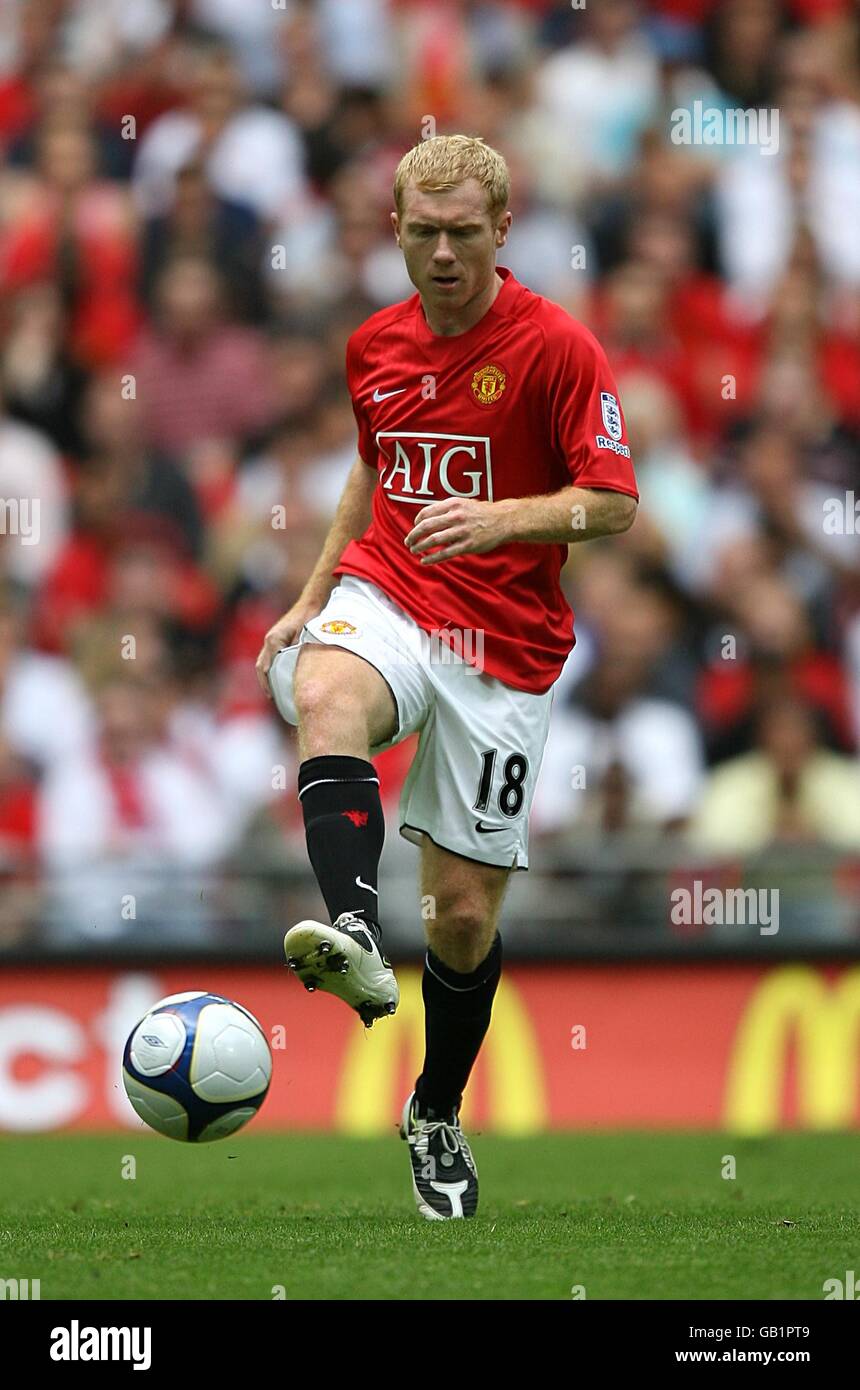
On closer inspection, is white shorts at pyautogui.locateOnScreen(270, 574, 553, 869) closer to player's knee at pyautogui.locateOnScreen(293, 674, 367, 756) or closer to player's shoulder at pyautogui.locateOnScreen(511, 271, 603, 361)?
player's knee at pyautogui.locateOnScreen(293, 674, 367, 756)

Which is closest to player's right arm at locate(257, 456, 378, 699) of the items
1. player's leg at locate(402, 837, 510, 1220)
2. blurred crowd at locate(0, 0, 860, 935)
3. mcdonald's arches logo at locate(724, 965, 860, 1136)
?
player's leg at locate(402, 837, 510, 1220)

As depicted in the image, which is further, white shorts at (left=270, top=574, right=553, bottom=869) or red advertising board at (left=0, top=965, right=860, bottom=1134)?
red advertising board at (left=0, top=965, right=860, bottom=1134)

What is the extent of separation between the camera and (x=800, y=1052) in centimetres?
917

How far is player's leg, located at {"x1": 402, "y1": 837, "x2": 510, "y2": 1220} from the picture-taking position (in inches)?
231

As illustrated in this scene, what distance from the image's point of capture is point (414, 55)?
12.8 metres

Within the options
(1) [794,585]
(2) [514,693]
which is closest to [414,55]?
(1) [794,585]

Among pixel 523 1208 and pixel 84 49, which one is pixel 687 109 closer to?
pixel 84 49

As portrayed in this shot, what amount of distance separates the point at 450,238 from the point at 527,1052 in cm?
453

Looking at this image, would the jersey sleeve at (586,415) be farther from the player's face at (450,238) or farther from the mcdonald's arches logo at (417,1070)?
the mcdonald's arches logo at (417,1070)

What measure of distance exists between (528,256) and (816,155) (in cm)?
170

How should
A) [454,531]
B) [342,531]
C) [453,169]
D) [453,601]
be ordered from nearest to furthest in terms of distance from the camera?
1. [454,531]
2. [453,169]
3. [453,601]
4. [342,531]

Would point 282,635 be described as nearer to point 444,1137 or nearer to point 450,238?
point 450,238

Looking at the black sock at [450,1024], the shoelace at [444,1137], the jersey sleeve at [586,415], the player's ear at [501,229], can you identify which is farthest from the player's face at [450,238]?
the shoelace at [444,1137]

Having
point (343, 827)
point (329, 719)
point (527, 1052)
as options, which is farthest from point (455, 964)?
point (527, 1052)
